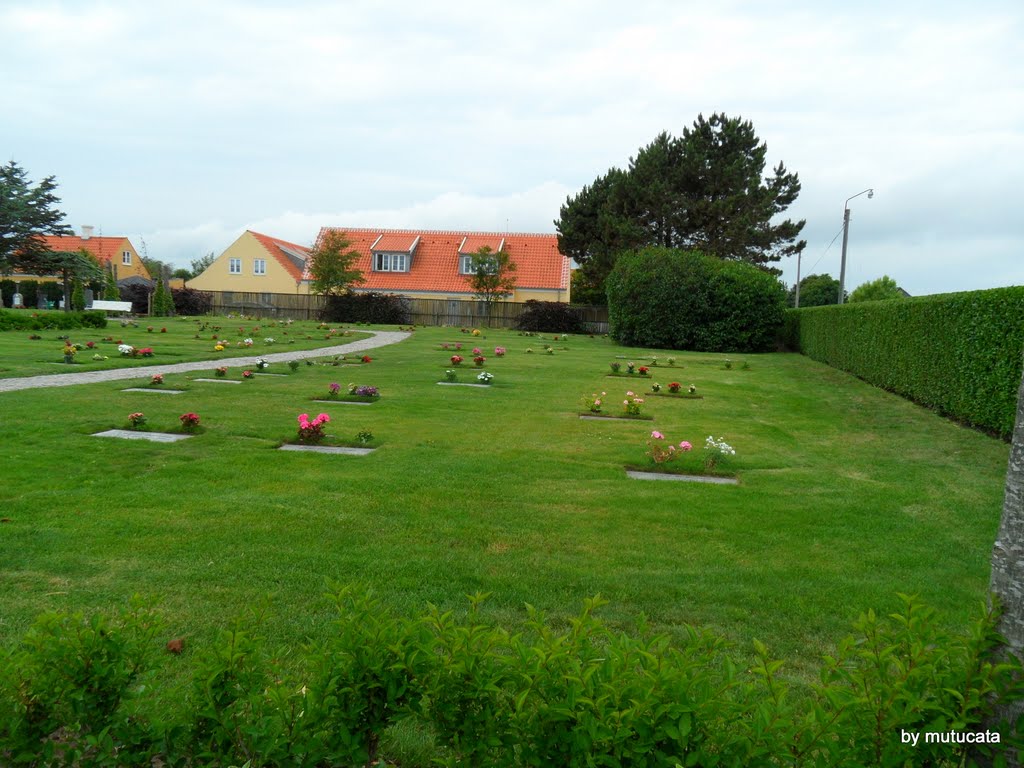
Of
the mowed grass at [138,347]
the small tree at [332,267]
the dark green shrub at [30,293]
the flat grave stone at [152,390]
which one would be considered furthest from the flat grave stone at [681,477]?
the dark green shrub at [30,293]

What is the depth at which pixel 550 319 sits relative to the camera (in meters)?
38.3

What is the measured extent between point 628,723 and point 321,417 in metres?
5.61

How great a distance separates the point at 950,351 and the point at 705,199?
27.8 meters

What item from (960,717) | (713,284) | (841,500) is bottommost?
(841,500)

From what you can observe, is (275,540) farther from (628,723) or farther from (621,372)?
(621,372)

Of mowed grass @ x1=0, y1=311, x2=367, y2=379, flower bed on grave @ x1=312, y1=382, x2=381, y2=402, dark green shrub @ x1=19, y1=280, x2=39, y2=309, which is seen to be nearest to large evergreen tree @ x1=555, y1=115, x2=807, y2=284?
mowed grass @ x1=0, y1=311, x2=367, y2=379

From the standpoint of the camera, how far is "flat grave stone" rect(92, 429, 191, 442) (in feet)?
22.4

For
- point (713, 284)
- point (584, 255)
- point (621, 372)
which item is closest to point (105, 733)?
point (621, 372)

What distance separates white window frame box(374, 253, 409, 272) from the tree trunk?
150 ft

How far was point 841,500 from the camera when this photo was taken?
18.9 ft

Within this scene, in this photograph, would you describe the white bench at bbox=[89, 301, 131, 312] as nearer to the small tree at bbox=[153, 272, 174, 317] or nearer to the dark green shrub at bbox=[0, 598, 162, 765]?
the small tree at bbox=[153, 272, 174, 317]

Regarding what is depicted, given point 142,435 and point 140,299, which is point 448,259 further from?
point 142,435

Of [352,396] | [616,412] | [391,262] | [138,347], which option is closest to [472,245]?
[391,262]

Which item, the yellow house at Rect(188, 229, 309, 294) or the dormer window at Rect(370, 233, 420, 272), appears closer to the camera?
the dormer window at Rect(370, 233, 420, 272)
